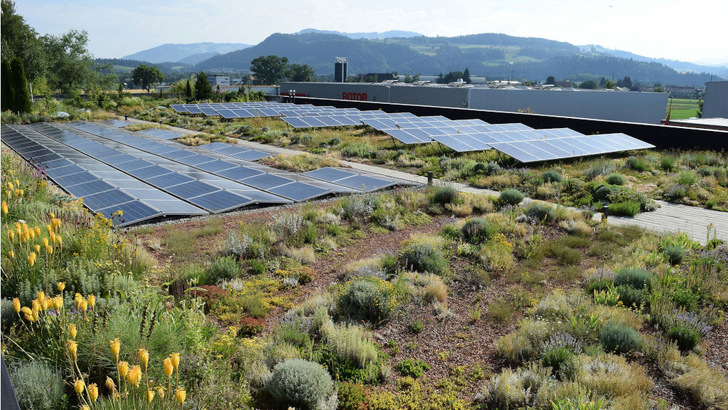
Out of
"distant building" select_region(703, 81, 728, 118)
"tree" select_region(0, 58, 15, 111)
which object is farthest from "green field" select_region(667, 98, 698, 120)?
"tree" select_region(0, 58, 15, 111)

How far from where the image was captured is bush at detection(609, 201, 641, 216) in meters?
12.2

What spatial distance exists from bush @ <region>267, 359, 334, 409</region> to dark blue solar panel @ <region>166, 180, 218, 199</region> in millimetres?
8725

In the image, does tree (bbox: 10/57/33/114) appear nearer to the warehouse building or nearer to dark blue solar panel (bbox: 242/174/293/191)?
dark blue solar panel (bbox: 242/174/293/191)

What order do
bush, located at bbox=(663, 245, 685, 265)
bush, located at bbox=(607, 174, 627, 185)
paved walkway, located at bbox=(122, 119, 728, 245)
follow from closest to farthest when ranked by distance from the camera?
1. bush, located at bbox=(663, 245, 685, 265)
2. paved walkway, located at bbox=(122, 119, 728, 245)
3. bush, located at bbox=(607, 174, 627, 185)

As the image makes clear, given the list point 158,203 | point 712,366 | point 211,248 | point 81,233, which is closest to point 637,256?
point 712,366

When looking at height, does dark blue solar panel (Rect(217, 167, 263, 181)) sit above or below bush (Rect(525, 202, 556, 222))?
above

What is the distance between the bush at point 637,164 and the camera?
715 inches

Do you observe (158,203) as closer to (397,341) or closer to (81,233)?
(81,233)

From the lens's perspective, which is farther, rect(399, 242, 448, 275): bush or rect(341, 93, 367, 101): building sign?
rect(341, 93, 367, 101): building sign

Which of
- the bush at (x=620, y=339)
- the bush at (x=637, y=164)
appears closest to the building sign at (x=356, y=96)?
the bush at (x=637, y=164)

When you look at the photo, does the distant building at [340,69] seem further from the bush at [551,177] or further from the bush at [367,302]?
the bush at [367,302]

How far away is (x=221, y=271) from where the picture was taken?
301 inches

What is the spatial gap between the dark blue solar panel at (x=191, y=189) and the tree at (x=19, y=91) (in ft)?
93.7

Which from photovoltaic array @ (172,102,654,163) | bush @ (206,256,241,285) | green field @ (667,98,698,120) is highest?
green field @ (667,98,698,120)
